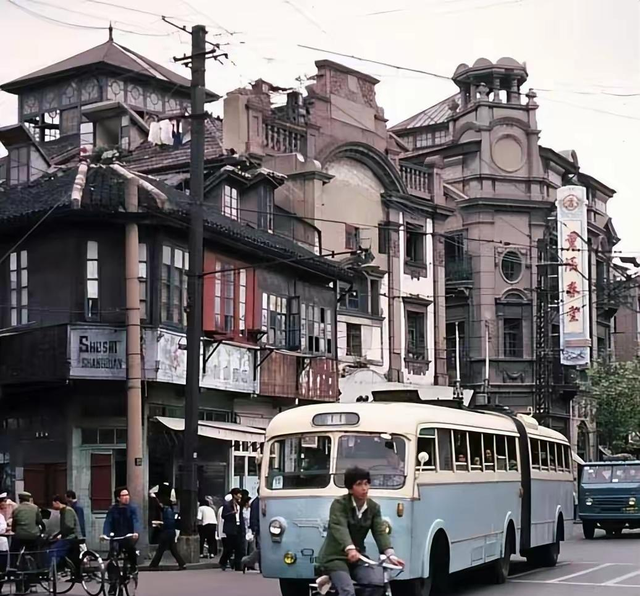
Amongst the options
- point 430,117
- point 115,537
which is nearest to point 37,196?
point 115,537

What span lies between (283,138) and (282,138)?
5 cm

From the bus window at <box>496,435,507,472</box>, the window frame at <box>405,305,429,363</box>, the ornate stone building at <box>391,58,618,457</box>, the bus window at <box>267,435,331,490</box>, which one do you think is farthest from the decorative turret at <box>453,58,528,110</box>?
the bus window at <box>267,435,331,490</box>

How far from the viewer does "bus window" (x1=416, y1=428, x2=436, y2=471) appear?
56.9ft

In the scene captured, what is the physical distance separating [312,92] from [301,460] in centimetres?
2942

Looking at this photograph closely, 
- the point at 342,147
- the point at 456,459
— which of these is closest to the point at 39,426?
the point at 456,459

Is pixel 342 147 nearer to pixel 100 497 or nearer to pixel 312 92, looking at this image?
pixel 312 92

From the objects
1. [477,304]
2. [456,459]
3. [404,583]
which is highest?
[477,304]

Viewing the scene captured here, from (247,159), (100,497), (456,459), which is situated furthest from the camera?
(247,159)

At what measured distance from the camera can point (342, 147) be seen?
45594mm

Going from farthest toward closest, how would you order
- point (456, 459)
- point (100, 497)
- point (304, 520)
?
point (100, 497)
point (456, 459)
point (304, 520)

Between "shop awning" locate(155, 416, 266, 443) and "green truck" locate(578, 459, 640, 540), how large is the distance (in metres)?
9.45

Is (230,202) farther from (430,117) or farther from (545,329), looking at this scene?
(430,117)

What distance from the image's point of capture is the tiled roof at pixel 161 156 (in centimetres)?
3803

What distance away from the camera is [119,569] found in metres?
18.6
